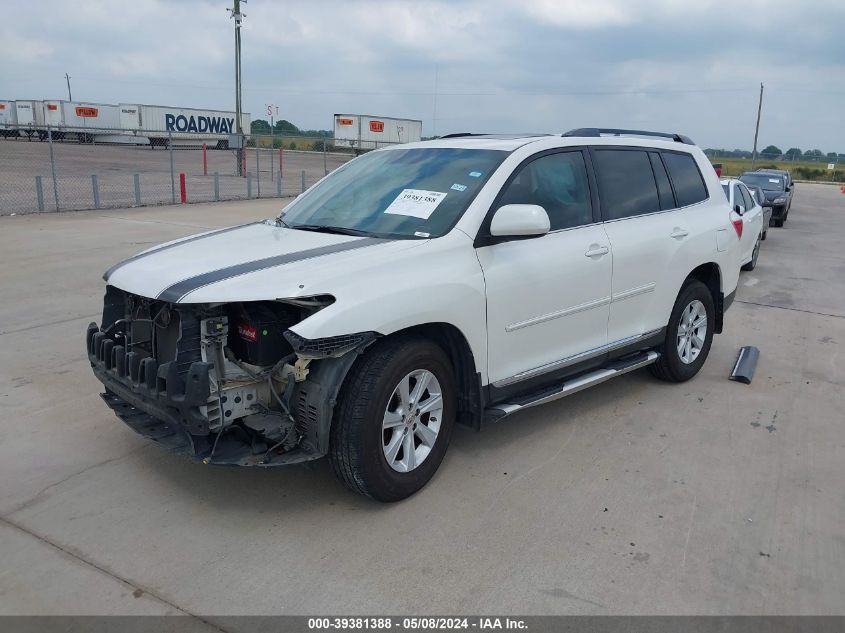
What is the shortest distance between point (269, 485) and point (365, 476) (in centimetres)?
75

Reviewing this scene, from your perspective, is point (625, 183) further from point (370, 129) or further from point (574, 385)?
point (370, 129)

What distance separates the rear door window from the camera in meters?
4.94

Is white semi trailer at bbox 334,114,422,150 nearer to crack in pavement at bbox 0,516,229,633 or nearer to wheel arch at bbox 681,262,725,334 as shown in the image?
wheel arch at bbox 681,262,725,334

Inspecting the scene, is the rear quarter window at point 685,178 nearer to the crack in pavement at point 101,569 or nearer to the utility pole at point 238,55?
the crack in pavement at point 101,569

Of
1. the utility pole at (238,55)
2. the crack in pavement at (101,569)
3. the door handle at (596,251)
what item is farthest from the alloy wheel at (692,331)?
the utility pole at (238,55)

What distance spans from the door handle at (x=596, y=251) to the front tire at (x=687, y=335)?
43.7 inches

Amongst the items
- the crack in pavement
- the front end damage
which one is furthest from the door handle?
the crack in pavement

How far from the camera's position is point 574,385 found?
4.62m

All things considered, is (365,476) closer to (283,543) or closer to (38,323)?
(283,543)

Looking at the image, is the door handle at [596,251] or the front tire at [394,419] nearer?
the front tire at [394,419]

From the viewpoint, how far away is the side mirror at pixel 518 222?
3.93m

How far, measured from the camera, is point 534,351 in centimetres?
438

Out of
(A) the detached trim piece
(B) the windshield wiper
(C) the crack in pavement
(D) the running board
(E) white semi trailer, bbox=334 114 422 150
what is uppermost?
(E) white semi trailer, bbox=334 114 422 150

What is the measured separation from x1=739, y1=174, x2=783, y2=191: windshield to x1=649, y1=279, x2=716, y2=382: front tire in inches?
626
